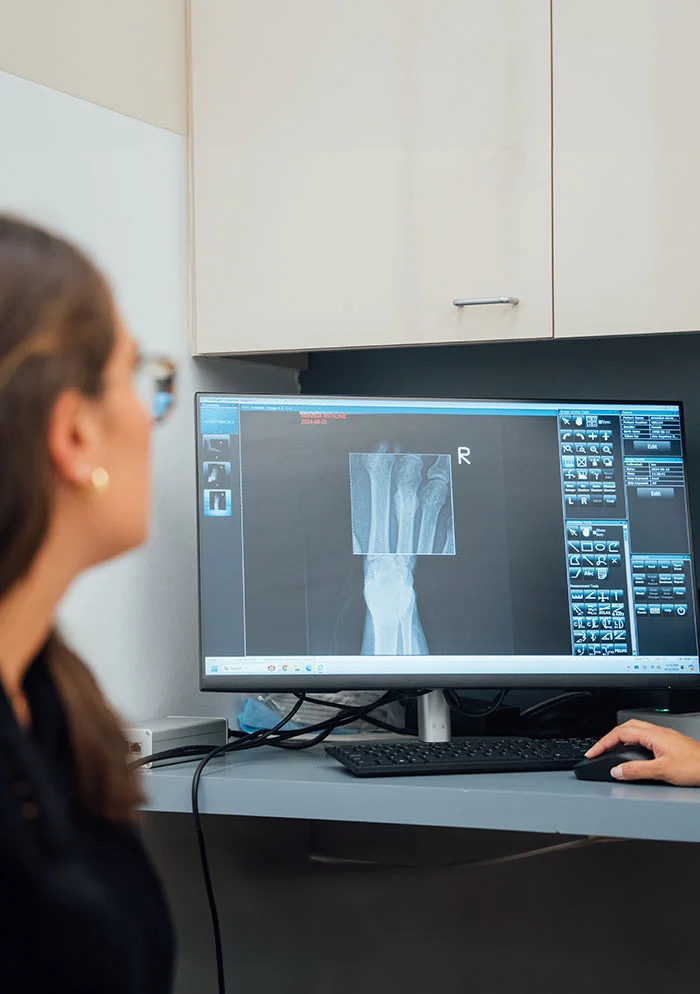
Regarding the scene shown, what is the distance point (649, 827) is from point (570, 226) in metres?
0.81

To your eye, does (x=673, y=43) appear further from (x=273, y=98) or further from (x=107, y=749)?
(x=107, y=749)

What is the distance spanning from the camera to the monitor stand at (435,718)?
1.57 metres

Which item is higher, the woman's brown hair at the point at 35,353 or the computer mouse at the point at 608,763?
the woman's brown hair at the point at 35,353

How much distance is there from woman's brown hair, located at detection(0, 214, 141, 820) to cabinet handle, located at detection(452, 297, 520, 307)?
0.94m

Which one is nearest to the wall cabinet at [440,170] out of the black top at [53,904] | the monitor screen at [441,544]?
the monitor screen at [441,544]

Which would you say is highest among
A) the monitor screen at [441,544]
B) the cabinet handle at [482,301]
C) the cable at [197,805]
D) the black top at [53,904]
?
the cabinet handle at [482,301]

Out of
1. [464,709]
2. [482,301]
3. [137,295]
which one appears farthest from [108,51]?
[464,709]

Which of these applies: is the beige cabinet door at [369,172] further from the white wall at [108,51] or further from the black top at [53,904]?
the black top at [53,904]

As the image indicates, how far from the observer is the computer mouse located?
4.16ft

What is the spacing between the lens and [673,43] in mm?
1523

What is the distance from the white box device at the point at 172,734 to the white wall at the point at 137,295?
0.10m

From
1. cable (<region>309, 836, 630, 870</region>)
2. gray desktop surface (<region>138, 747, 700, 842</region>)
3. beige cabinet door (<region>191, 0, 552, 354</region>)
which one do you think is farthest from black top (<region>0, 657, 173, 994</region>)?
cable (<region>309, 836, 630, 870</region>)

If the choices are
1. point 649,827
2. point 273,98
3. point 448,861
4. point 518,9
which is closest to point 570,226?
point 518,9

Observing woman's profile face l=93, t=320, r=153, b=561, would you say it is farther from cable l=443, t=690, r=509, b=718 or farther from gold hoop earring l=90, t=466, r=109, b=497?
cable l=443, t=690, r=509, b=718
